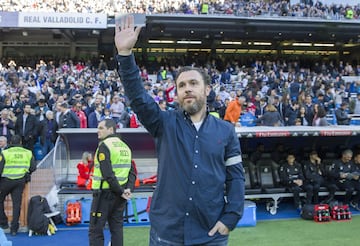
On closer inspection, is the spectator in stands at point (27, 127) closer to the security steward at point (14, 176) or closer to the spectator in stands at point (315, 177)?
the security steward at point (14, 176)

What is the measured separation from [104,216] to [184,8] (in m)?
22.7

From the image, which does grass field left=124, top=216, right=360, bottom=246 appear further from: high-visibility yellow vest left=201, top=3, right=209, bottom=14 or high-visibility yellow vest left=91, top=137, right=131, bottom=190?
high-visibility yellow vest left=201, top=3, right=209, bottom=14

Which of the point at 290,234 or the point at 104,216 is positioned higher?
the point at 104,216

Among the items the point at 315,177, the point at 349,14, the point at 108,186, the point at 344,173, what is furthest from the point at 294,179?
the point at 349,14

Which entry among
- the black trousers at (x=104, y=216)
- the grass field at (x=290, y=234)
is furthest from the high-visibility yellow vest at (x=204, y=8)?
the black trousers at (x=104, y=216)

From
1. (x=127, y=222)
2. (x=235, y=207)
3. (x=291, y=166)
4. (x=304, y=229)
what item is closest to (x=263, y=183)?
(x=291, y=166)

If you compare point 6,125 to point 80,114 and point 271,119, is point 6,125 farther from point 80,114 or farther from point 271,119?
point 271,119

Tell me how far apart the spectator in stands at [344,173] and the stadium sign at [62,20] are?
17192 mm

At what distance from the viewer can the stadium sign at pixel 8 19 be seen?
73.4ft

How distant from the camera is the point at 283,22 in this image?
89.2 ft

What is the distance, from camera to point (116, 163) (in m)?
5.23

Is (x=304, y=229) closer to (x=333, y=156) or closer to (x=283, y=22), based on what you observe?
(x=333, y=156)

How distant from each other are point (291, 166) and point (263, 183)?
2.45 ft

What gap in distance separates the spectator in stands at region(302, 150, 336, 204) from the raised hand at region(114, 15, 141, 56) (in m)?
7.63
